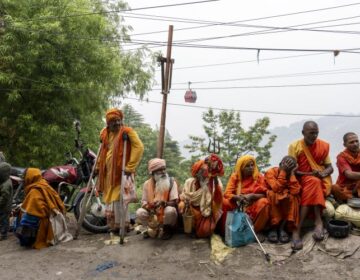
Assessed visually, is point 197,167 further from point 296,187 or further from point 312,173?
point 312,173

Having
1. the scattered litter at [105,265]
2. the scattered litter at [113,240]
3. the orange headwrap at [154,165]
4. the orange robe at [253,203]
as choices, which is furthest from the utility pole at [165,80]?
the scattered litter at [105,265]

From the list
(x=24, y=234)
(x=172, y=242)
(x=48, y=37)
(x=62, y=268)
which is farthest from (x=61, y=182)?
(x=48, y=37)

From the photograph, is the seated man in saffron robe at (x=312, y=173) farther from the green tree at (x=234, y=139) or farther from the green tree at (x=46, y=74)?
the green tree at (x=234, y=139)

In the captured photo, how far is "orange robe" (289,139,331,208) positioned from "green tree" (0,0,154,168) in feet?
20.2

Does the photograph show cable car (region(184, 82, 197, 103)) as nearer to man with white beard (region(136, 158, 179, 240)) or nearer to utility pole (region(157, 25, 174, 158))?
utility pole (region(157, 25, 174, 158))

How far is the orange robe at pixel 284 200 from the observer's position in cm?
505

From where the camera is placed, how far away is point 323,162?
17.8 feet

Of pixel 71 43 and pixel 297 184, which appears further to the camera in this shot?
pixel 71 43

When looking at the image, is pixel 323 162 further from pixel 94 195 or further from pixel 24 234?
pixel 24 234

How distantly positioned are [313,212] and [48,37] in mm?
7506

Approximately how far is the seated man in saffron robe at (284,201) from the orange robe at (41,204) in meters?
3.15

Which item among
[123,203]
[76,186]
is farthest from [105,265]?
[76,186]

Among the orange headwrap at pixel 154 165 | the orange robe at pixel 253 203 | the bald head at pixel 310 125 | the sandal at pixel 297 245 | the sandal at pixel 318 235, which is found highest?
the bald head at pixel 310 125

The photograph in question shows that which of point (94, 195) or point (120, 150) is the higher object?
point (120, 150)
